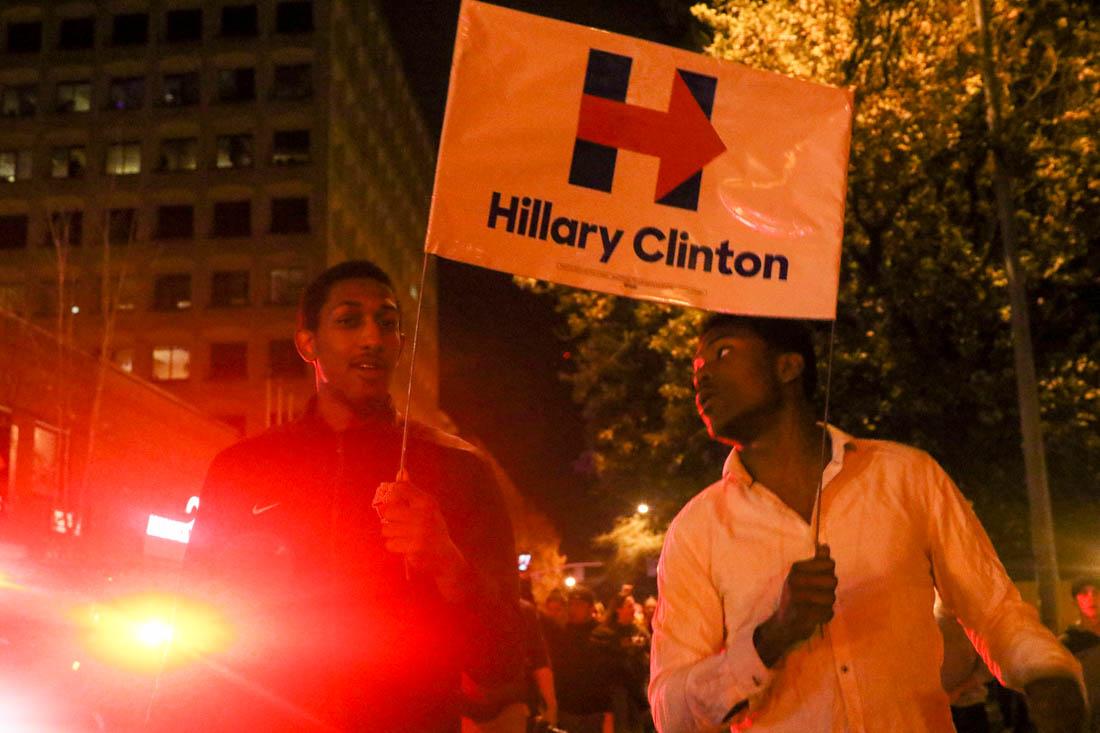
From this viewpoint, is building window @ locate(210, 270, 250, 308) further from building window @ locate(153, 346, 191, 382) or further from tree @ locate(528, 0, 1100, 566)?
tree @ locate(528, 0, 1100, 566)

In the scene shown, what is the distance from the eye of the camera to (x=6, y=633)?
848 cm

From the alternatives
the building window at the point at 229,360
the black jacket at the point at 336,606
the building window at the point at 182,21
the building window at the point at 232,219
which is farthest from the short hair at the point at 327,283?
the building window at the point at 182,21

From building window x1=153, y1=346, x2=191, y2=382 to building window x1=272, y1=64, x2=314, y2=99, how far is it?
1418 cm

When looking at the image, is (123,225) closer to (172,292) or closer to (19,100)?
(172,292)

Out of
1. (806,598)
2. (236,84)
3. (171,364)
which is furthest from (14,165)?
(806,598)

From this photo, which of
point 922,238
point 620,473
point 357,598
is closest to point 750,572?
point 357,598

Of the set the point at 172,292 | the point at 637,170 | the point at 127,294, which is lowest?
the point at 637,170

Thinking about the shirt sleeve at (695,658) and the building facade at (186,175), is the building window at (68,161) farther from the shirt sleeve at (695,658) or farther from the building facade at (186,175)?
the shirt sleeve at (695,658)

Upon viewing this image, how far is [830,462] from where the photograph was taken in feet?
11.2

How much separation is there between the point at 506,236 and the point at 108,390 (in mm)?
32196

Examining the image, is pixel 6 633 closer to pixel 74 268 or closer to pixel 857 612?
pixel 857 612

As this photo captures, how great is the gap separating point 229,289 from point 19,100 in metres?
15.2

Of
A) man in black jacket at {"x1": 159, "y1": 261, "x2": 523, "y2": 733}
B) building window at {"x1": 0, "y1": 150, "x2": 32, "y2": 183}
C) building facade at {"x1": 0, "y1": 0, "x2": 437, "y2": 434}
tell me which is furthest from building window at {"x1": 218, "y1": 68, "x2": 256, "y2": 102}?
man in black jacket at {"x1": 159, "y1": 261, "x2": 523, "y2": 733}

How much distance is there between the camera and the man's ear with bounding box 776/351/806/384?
3564 millimetres
